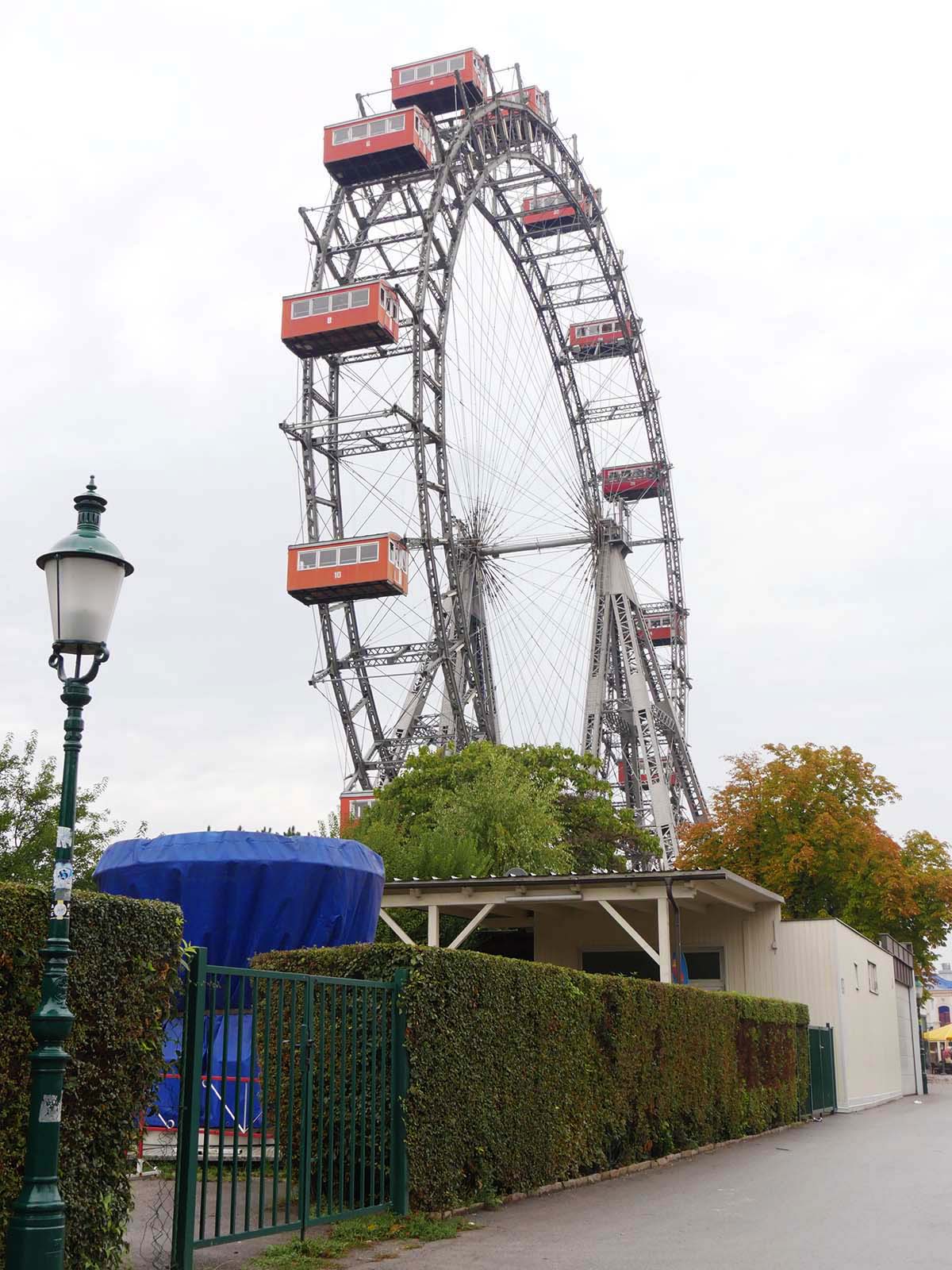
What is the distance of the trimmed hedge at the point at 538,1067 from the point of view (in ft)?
30.3

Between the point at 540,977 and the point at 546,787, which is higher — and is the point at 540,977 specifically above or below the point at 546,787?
below

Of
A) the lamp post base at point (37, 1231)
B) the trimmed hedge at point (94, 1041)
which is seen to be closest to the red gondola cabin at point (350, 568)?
the trimmed hedge at point (94, 1041)

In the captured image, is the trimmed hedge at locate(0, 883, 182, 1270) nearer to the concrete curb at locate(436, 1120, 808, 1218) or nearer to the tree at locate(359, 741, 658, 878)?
the concrete curb at locate(436, 1120, 808, 1218)

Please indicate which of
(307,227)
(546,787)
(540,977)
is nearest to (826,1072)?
(540,977)

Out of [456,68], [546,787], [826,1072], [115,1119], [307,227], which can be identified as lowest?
[826,1072]

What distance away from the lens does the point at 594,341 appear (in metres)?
51.2

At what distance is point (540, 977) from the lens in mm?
11109

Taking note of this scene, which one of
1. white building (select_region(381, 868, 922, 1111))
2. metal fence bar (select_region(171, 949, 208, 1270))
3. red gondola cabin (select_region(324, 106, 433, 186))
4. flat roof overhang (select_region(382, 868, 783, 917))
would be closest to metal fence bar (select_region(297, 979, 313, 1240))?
metal fence bar (select_region(171, 949, 208, 1270))

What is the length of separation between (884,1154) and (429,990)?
27.0 feet

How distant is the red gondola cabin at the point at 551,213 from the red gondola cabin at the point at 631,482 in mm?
12870

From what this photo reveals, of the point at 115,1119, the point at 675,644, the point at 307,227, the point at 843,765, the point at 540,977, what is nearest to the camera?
the point at 115,1119

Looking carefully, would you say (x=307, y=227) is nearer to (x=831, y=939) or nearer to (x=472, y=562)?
(x=472, y=562)

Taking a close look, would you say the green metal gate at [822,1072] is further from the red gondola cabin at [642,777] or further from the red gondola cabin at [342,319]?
the red gondola cabin at [642,777]

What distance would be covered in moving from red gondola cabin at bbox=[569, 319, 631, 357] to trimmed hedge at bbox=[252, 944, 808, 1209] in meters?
37.8
